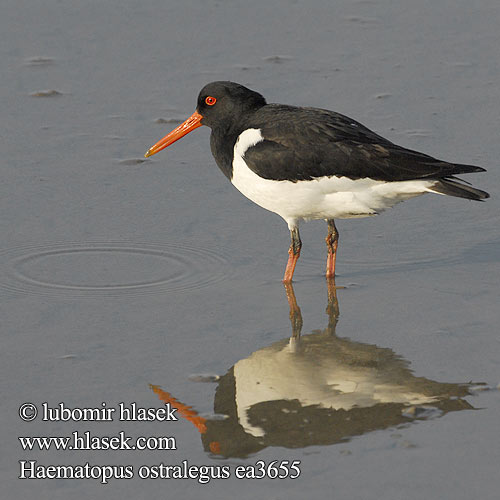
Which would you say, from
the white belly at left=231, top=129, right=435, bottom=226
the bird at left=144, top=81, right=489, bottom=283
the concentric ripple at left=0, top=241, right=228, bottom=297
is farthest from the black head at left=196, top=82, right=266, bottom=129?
the concentric ripple at left=0, top=241, right=228, bottom=297

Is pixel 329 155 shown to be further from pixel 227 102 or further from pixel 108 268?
pixel 108 268

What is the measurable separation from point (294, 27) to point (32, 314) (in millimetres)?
6208

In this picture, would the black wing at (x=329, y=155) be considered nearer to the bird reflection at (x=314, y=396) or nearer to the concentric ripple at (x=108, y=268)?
the concentric ripple at (x=108, y=268)

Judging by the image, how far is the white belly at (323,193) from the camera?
7.12 meters

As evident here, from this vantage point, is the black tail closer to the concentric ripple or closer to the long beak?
the concentric ripple

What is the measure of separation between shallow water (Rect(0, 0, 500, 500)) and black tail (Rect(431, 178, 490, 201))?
24.4 inches

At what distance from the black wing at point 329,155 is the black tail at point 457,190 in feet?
0.20

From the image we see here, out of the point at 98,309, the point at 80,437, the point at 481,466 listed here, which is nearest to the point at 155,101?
the point at 98,309

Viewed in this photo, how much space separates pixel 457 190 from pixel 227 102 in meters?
1.99

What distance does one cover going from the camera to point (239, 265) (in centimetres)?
743

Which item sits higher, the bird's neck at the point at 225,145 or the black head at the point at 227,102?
the black head at the point at 227,102

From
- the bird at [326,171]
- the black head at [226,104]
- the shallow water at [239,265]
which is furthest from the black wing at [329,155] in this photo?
the shallow water at [239,265]

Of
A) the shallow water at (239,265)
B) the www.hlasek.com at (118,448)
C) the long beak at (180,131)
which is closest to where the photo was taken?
the www.hlasek.com at (118,448)

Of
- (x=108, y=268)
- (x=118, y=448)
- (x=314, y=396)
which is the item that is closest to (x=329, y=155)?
(x=108, y=268)
